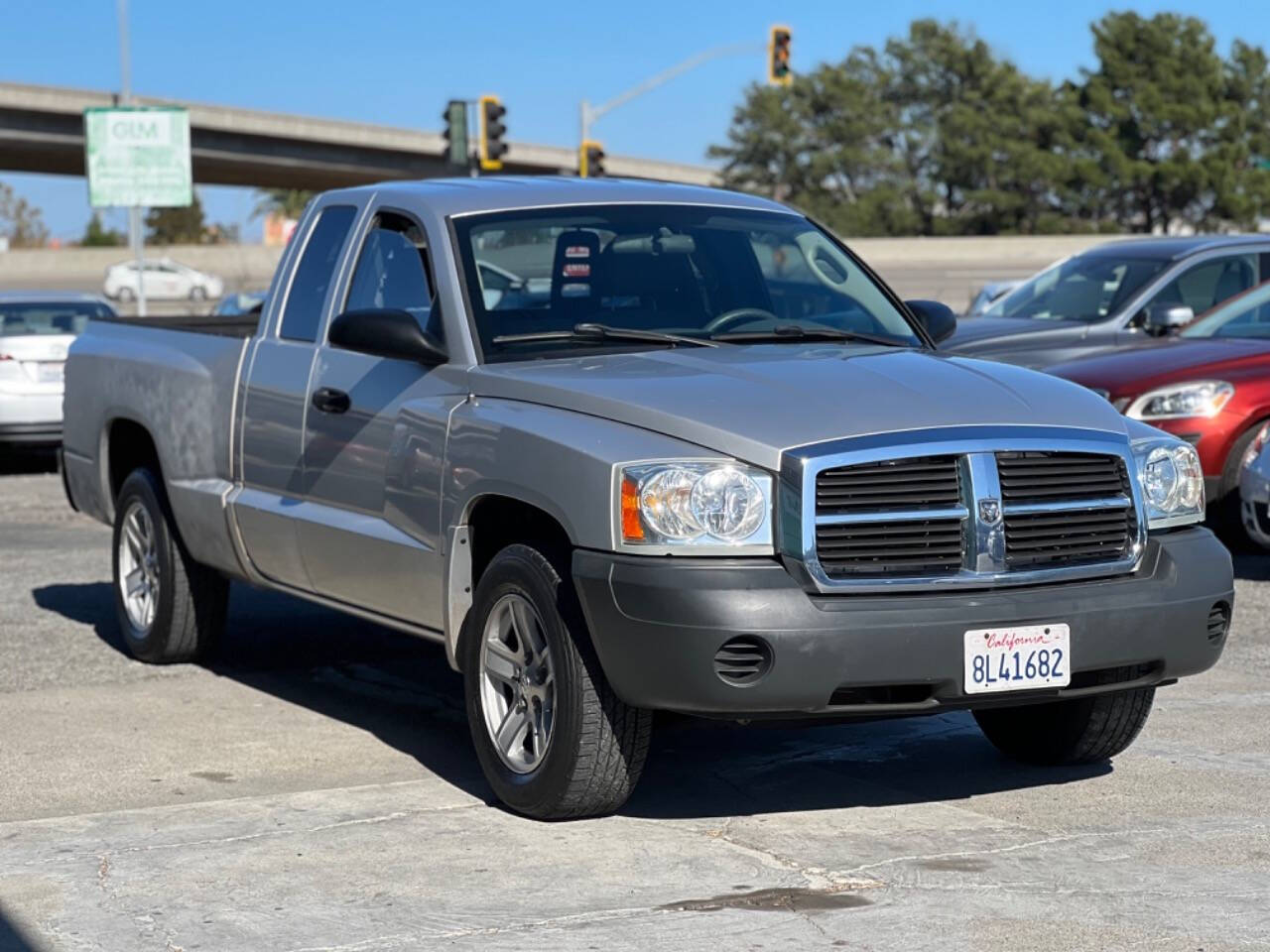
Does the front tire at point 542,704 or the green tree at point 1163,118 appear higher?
the green tree at point 1163,118

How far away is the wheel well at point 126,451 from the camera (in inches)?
339

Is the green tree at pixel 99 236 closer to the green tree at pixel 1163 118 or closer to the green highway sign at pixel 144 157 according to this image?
the green tree at pixel 1163 118

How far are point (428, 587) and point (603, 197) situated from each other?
1591 millimetres

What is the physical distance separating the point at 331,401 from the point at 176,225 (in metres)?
118

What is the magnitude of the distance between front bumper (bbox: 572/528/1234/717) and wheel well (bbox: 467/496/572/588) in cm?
29

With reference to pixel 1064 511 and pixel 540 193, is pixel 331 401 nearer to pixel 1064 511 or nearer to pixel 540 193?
pixel 540 193

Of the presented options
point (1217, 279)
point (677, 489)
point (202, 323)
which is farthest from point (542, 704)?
point (1217, 279)

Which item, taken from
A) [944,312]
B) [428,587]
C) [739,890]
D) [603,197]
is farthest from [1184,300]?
[739,890]

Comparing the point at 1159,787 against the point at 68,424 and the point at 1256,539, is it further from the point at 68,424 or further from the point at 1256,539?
the point at 68,424

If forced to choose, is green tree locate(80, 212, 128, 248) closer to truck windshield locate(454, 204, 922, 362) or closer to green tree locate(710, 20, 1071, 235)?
green tree locate(710, 20, 1071, 235)

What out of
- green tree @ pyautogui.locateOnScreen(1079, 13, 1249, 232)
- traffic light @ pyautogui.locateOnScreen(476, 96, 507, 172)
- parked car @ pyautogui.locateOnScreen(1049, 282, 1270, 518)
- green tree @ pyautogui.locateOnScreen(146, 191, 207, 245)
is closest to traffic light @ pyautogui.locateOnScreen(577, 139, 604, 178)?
traffic light @ pyautogui.locateOnScreen(476, 96, 507, 172)

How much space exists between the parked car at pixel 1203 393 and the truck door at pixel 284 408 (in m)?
4.62

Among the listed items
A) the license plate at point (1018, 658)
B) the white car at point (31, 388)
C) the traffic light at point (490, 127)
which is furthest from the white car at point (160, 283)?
the license plate at point (1018, 658)

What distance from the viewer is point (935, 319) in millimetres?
7258
